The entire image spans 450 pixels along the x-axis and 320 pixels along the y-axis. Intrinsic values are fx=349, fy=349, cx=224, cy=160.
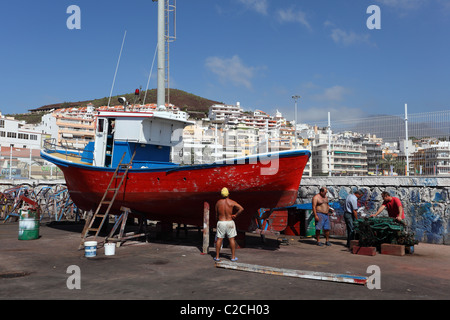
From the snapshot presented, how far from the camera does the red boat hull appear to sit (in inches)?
334

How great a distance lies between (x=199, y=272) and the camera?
6.52m

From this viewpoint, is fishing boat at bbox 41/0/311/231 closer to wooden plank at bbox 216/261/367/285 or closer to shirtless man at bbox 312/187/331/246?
shirtless man at bbox 312/187/331/246

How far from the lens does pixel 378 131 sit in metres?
11.5

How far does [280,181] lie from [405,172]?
5031 millimetres

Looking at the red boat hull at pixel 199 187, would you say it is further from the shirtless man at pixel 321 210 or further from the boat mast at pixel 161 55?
the boat mast at pixel 161 55

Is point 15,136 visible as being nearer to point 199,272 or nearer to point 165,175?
point 165,175

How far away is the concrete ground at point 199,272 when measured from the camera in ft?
16.7

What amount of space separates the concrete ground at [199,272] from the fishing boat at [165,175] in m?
1.16

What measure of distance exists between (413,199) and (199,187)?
20.7 ft

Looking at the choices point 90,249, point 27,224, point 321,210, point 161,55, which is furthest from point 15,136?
point 321,210

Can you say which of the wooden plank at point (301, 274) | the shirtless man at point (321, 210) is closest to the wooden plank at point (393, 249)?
the shirtless man at point (321, 210)

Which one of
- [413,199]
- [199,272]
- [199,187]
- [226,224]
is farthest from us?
[413,199]

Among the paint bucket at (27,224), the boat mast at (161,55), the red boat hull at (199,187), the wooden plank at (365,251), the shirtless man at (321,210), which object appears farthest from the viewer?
the boat mast at (161,55)
